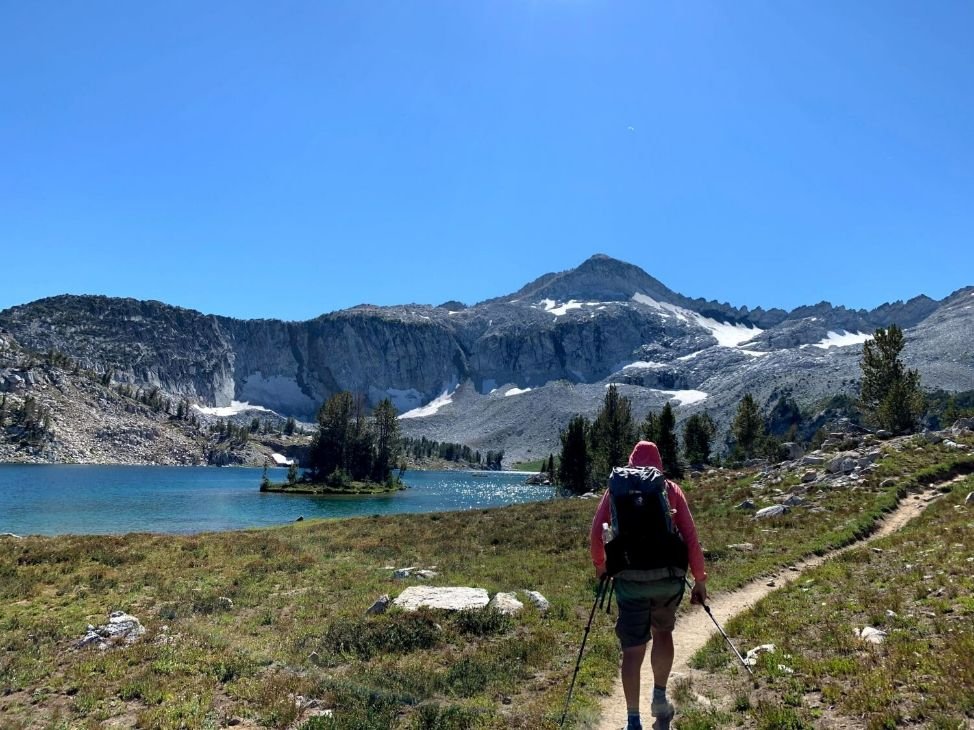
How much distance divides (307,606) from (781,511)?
68.9ft

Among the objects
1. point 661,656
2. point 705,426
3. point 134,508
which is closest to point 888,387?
point 705,426

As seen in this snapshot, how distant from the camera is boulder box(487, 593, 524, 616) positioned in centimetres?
1443

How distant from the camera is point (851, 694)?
750 centimetres

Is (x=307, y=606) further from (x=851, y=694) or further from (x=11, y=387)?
(x=11, y=387)

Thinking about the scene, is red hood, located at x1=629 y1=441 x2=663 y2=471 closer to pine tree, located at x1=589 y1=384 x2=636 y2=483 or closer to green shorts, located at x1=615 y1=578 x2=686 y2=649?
green shorts, located at x1=615 y1=578 x2=686 y2=649

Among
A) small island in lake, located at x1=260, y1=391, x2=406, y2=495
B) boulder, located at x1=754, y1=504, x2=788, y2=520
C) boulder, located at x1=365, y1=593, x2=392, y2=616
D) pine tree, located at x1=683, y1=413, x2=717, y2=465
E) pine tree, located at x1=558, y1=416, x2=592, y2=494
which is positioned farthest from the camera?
small island in lake, located at x1=260, y1=391, x2=406, y2=495

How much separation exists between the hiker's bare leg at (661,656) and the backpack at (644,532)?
39.6 inches

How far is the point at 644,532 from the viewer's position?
708 cm

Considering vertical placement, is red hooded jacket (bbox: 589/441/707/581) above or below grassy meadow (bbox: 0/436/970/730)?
above

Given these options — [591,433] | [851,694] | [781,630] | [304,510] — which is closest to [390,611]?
[781,630]

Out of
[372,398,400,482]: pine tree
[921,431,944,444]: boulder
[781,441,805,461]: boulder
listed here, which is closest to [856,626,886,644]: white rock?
[921,431,944,444]: boulder

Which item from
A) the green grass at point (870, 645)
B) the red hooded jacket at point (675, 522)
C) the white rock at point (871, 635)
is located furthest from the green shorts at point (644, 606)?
the white rock at point (871, 635)

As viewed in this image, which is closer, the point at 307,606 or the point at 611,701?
the point at 611,701

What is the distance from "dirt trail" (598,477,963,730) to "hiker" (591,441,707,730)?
103 cm
